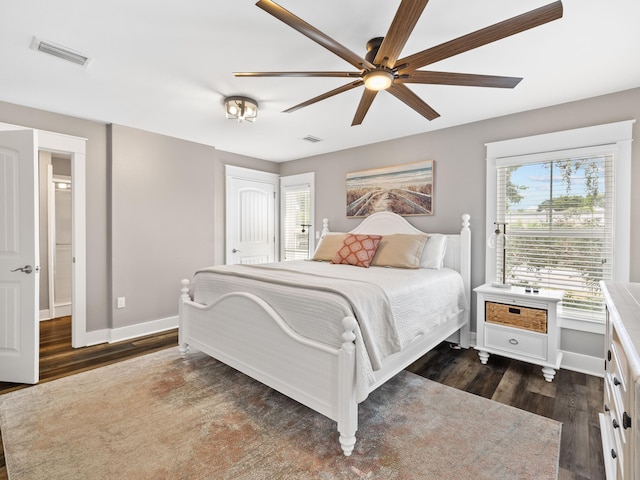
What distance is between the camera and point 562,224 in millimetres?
2918

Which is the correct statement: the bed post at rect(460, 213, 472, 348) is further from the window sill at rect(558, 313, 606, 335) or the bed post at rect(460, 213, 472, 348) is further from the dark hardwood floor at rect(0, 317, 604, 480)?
the window sill at rect(558, 313, 606, 335)

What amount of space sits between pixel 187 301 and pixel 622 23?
3.70 meters

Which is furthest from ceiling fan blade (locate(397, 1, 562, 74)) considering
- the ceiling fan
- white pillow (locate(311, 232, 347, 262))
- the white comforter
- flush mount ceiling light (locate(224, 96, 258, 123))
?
white pillow (locate(311, 232, 347, 262))

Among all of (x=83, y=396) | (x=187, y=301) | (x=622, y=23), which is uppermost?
(x=622, y=23)

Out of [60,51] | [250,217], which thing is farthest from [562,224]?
[60,51]

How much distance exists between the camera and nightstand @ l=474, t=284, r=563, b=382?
2619 mm

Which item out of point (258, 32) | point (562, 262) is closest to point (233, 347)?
point (258, 32)

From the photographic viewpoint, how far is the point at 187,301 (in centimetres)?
298

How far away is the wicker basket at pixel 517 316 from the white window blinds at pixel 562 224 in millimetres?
455

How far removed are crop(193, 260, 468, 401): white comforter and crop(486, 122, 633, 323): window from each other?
909 mm

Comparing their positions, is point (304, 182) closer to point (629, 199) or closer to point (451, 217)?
point (451, 217)

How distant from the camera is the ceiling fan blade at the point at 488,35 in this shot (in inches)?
51.1

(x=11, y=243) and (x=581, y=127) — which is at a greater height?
(x=581, y=127)

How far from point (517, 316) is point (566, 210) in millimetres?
1089
